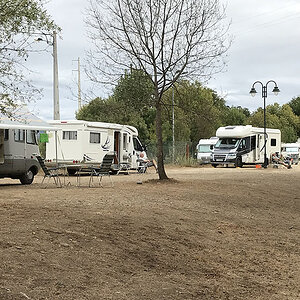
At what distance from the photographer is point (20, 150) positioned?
19.4 metres

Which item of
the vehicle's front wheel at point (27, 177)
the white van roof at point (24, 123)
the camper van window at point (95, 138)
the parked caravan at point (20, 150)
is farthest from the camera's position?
the camper van window at point (95, 138)

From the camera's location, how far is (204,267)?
8.42 meters

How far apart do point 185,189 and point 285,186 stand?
5227 millimetres

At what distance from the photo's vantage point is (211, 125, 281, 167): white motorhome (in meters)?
38.3

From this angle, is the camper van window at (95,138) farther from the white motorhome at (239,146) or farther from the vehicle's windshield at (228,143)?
the vehicle's windshield at (228,143)

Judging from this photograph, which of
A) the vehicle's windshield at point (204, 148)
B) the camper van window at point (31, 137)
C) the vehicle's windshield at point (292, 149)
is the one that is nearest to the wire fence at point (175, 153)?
the vehicle's windshield at point (204, 148)

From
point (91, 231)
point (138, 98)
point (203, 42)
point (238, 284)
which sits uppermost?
point (203, 42)

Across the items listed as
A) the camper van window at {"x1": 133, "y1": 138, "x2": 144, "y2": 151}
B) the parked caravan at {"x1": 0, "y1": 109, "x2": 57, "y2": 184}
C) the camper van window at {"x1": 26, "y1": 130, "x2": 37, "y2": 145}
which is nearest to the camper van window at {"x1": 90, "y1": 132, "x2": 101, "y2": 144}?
the camper van window at {"x1": 133, "y1": 138, "x2": 144, "y2": 151}

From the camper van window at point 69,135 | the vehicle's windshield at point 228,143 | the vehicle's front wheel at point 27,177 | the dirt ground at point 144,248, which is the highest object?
the camper van window at point 69,135

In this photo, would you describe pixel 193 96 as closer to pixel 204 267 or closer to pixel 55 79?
pixel 55 79

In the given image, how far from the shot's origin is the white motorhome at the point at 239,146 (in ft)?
126

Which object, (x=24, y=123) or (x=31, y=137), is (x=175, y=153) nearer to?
(x=31, y=137)

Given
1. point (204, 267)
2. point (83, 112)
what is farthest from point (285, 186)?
point (83, 112)

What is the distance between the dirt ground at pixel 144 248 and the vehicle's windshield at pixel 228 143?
78.7 ft
